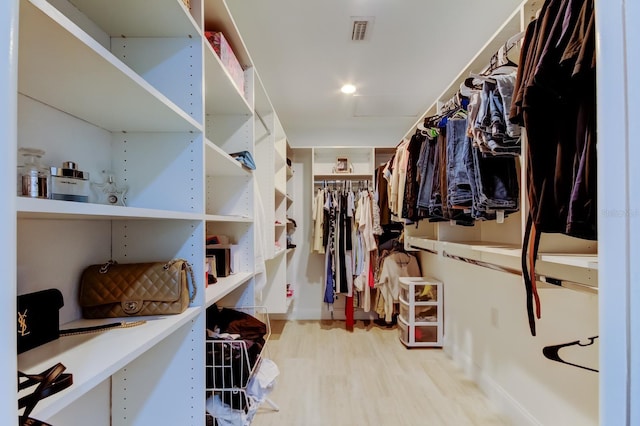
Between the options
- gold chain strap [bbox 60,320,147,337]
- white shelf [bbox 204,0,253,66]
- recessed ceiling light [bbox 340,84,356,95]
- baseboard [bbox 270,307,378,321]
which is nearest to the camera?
gold chain strap [bbox 60,320,147,337]

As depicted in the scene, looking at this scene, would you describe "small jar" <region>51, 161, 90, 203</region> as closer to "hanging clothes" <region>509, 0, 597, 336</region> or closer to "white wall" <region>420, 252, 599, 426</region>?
"hanging clothes" <region>509, 0, 597, 336</region>

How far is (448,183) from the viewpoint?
1.50 metres

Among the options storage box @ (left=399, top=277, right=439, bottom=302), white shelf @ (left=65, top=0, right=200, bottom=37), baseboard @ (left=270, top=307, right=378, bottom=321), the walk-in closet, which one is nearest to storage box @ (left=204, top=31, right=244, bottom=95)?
the walk-in closet

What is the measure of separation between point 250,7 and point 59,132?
131 centimetres

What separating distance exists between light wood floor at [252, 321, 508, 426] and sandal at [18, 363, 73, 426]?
1.53 meters

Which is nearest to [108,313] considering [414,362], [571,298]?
[571,298]

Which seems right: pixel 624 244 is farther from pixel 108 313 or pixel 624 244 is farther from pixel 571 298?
pixel 571 298

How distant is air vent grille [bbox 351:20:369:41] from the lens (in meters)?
1.79

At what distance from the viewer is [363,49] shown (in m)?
2.07

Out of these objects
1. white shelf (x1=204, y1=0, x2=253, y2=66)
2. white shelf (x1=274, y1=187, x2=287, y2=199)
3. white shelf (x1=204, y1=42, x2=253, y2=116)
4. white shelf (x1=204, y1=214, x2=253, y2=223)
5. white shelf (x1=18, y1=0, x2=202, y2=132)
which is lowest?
white shelf (x1=204, y1=214, x2=253, y2=223)

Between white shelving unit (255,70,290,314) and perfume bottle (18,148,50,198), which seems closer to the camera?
perfume bottle (18,148,50,198)

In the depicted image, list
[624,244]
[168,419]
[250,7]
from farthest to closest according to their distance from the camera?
1. [250,7]
2. [168,419]
3. [624,244]

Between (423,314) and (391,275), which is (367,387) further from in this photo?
(391,275)

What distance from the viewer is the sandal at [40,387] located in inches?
16.7
